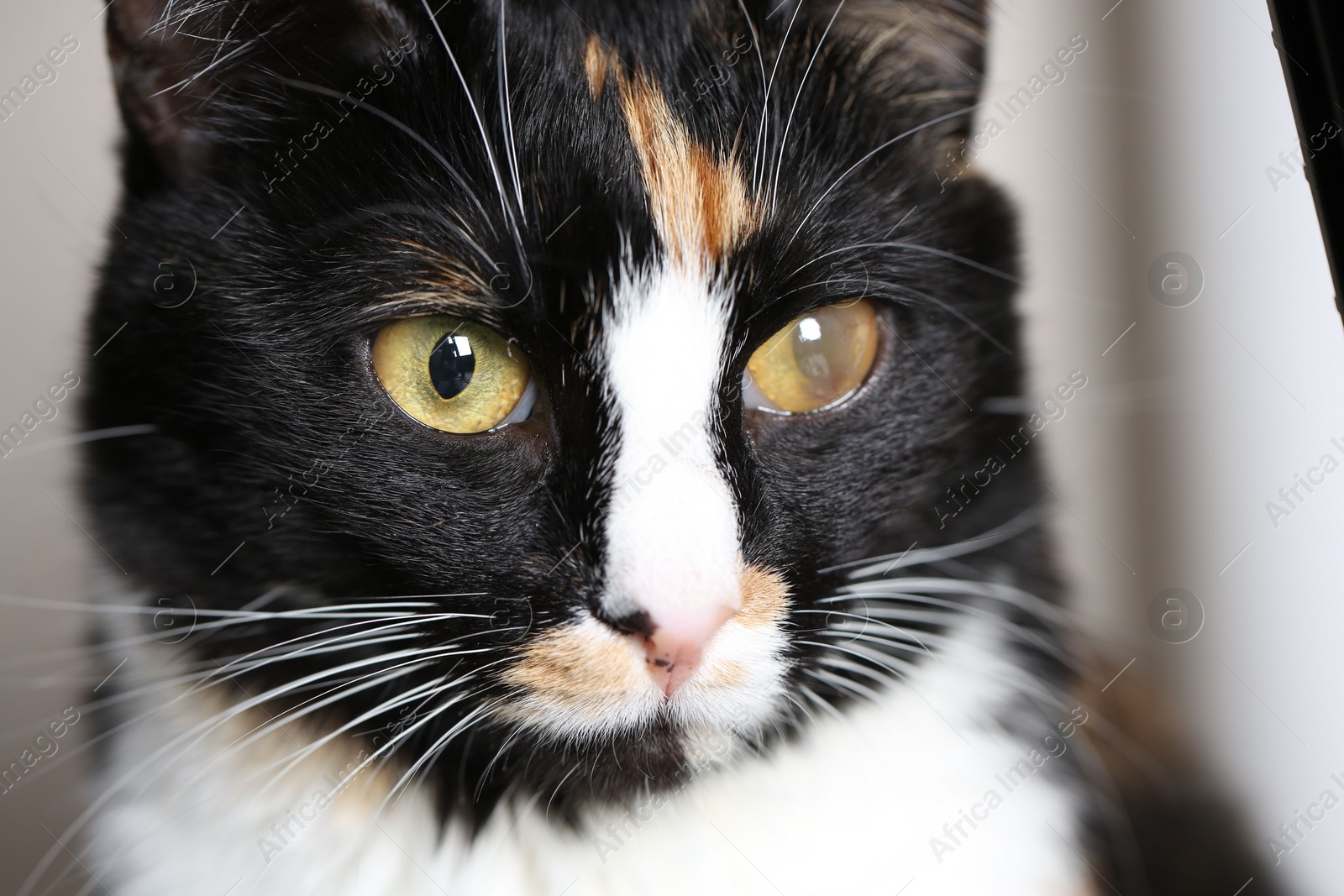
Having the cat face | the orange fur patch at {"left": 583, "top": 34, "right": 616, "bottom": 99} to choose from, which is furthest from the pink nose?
the orange fur patch at {"left": 583, "top": 34, "right": 616, "bottom": 99}

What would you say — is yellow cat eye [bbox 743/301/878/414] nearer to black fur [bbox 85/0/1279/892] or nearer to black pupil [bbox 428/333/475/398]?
black fur [bbox 85/0/1279/892]

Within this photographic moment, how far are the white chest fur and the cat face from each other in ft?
0.16

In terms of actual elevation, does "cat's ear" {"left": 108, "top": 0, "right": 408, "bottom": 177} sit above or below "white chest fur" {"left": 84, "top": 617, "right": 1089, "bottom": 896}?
above

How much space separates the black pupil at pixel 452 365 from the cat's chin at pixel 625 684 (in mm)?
175

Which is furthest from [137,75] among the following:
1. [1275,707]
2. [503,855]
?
[1275,707]

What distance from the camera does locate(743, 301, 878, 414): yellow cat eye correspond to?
2.21 feet

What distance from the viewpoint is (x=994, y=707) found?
79 cm

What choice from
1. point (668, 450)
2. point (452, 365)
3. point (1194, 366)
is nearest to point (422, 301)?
point (452, 365)

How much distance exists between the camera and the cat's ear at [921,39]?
73 centimetres

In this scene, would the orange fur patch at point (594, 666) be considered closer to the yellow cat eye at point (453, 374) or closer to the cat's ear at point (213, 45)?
the yellow cat eye at point (453, 374)

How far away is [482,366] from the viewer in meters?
0.60

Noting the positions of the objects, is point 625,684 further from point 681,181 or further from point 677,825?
point 681,181

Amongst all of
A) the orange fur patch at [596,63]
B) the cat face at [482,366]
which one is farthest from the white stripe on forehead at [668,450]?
the orange fur patch at [596,63]

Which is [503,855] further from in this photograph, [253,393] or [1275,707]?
[1275,707]
